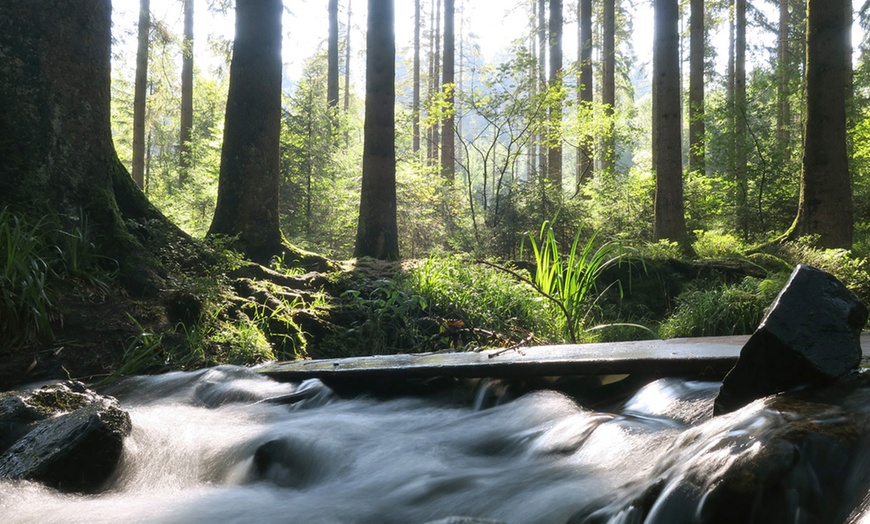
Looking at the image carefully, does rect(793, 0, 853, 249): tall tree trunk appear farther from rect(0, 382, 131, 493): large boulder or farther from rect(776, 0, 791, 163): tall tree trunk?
rect(0, 382, 131, 493): large boulder

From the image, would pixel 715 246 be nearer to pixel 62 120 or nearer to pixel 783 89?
pixel 62 120

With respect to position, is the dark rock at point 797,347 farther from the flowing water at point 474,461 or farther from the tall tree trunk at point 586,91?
the tall tree trunk at point 586,91

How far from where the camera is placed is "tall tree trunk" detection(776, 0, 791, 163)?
14.5m

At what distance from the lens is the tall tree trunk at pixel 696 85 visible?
1727cm

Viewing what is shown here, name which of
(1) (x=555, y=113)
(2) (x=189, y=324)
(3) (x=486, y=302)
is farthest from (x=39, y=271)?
(1) (x=555, y=113)

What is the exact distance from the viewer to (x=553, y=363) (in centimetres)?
378

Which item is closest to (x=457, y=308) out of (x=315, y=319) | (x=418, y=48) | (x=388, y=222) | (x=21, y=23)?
(x=315, y=319)

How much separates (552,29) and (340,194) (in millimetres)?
9581

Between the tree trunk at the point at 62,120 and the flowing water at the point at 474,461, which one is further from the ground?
the tree trunk at the point at 62,120

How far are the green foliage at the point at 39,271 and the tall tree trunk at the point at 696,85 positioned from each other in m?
14.1

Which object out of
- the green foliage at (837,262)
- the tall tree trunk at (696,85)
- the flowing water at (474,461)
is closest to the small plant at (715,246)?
the green foliage at (837,262)

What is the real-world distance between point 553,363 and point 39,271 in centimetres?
392

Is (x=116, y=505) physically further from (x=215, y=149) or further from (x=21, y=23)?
(x=215, y=149)

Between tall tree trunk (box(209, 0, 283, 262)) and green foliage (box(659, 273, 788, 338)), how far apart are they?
4854 millimetres
